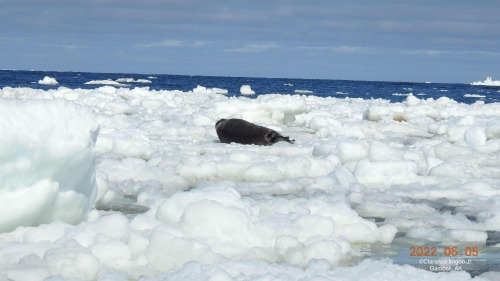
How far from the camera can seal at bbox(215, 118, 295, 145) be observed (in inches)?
356

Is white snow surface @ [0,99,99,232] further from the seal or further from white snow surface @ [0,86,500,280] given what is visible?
the seal

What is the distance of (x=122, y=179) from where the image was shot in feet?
19.3

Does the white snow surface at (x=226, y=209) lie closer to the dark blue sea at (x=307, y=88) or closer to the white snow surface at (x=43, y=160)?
the white snow surface at (x=43, y=160)

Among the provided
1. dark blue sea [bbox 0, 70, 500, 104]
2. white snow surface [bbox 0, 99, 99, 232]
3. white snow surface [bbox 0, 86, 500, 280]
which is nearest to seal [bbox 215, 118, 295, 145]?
white snow surface [bbox 0, 86, 500, 280]

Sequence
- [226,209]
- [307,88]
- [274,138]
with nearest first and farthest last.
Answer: [226,209] → [274,138] → [307,88]

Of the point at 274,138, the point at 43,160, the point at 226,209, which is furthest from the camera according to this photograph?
the point at 274,138

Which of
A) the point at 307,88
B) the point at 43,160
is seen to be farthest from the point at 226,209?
the point at 307,88

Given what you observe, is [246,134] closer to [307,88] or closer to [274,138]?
Answer: [274,138]

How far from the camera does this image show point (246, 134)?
30.0 ft

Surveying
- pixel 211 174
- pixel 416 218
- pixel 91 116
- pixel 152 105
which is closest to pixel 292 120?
pixel 152 105

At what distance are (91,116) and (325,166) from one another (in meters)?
3.24

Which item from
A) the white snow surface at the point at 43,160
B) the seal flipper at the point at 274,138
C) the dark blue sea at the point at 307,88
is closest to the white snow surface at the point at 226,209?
the white snow surface at the point at 43,160

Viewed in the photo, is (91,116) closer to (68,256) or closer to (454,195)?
(68,256)

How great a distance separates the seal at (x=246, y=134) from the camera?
29.6 ft
